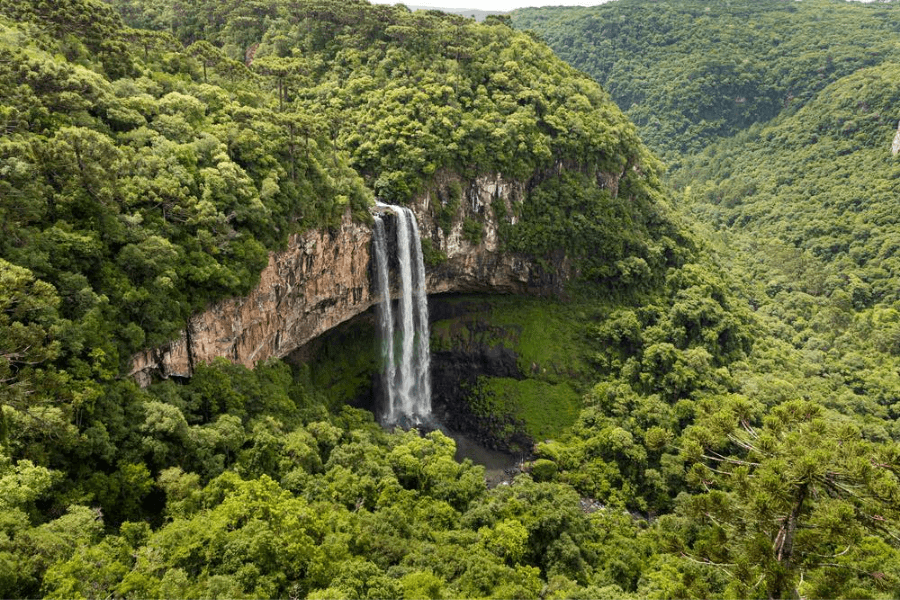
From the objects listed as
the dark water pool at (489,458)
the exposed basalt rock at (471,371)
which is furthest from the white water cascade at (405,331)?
the dark water pool at (489,458)

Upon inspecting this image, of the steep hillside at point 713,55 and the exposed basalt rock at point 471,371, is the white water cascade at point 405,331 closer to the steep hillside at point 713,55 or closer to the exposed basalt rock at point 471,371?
the exposed basalt rock at point 471,371

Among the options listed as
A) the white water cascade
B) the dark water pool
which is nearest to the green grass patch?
the dark water pool

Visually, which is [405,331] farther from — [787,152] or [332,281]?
[787,152]

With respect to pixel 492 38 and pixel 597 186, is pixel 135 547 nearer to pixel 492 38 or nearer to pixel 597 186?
pixel 597 186

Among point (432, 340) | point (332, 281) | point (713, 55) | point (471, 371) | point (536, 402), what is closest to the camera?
point (332, 281)

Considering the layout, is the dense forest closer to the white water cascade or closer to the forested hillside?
the forested hillside

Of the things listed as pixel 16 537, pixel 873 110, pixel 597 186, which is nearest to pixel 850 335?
pixel 597 186

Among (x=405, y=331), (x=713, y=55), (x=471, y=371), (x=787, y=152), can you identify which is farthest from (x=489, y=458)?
(x=713, y=55)
